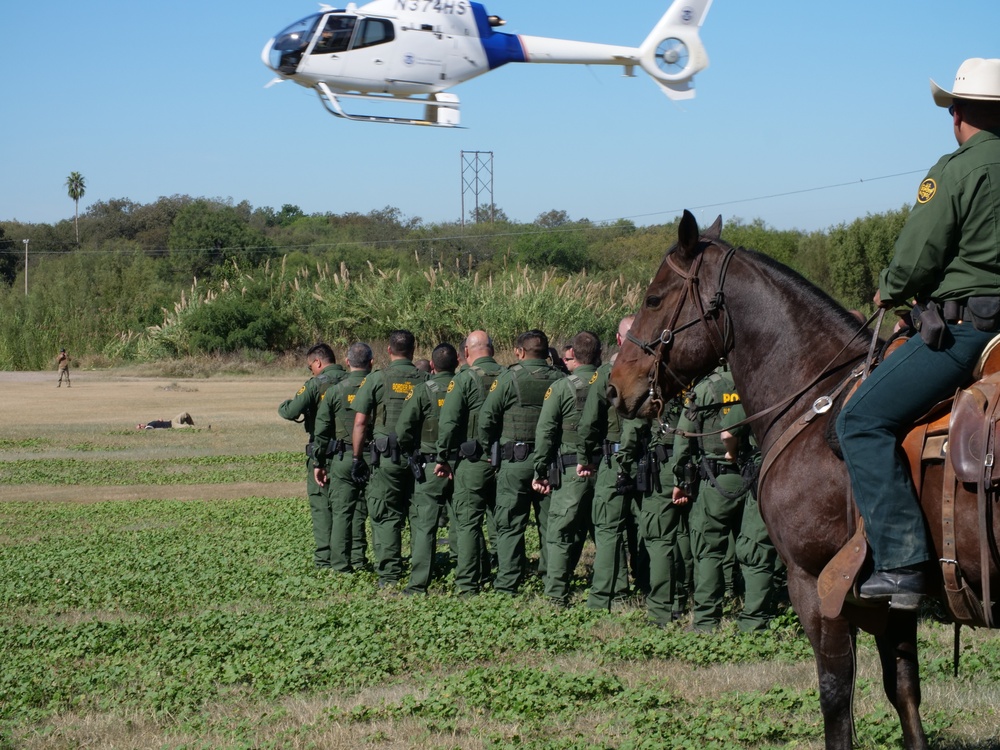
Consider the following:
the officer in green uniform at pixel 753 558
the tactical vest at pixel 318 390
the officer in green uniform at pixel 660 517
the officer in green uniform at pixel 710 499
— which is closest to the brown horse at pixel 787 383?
the officer in green uniform at pixel 753 558

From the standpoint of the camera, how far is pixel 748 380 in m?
5.20

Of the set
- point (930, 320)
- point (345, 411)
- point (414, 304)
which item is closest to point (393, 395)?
point (345, 411)

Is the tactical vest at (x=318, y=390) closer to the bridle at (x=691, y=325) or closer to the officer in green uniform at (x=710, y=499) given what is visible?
the officer in green uniform at (x=710, y=499)

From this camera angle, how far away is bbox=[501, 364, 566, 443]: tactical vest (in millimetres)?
10328

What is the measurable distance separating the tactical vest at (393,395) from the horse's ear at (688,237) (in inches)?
240

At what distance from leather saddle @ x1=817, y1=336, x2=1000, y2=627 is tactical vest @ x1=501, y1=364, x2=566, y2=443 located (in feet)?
19.2

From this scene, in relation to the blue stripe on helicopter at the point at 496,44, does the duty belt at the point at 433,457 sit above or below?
below

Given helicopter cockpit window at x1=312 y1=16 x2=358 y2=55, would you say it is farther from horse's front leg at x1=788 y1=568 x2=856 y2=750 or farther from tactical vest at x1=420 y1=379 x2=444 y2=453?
horse's front leg at x1=788 y1=568 x2=856 y2=750

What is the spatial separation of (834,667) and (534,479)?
18.0ft

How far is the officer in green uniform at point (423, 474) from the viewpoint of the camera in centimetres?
1058

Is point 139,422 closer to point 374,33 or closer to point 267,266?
point 374,33

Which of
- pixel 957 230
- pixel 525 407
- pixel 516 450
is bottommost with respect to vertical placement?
pixel 516 450

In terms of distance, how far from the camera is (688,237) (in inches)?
204

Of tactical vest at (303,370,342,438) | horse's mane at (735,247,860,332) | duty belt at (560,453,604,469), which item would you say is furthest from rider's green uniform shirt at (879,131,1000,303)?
tactical vest at (303,370,342,438)
